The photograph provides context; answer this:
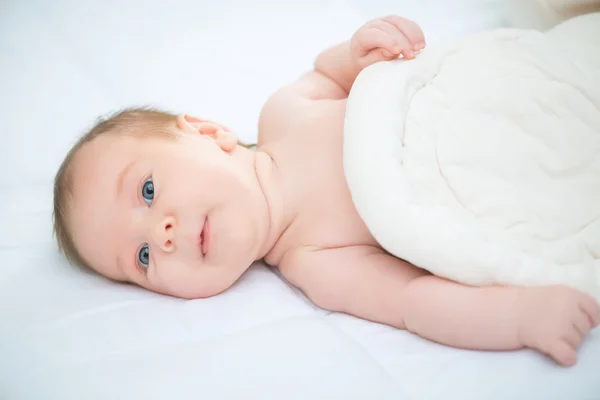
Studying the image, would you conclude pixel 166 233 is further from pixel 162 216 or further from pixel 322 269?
pixel 322 269

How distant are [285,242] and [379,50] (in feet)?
1.28

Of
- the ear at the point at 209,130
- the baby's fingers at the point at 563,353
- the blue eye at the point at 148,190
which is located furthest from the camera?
the ear at the point at 209,130

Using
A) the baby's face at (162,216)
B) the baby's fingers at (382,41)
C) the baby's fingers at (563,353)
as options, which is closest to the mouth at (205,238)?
the baby's face at (162,216)

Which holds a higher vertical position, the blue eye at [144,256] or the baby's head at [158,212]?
the baby's head at [158,212]

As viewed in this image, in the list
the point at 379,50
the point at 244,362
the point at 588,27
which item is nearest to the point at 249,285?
the point at 244,362

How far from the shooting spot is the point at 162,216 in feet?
3.19

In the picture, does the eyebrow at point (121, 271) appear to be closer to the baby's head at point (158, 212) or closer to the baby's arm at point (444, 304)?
the baby's head at point (158, 212)

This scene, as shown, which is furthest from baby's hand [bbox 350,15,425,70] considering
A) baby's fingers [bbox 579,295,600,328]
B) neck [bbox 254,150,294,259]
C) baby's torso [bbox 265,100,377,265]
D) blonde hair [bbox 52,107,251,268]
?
baby's fingers [bbox 579,295,600,328]

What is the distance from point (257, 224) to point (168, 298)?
194mm

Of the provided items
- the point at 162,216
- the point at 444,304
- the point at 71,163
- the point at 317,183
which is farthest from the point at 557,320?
the point at 71,163

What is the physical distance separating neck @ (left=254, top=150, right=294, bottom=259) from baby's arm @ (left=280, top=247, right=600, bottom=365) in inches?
3.0

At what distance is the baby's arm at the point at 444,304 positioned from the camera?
2.58ft

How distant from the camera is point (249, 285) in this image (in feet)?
3.46

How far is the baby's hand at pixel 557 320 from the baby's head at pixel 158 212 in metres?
0.45
